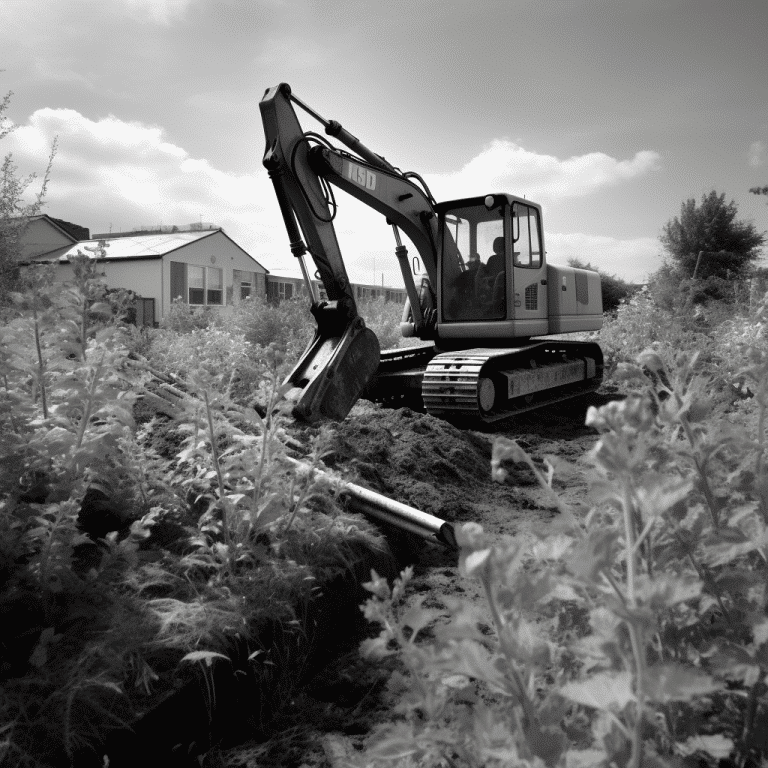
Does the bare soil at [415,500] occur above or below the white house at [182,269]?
below

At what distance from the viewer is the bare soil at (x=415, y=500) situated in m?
2.37

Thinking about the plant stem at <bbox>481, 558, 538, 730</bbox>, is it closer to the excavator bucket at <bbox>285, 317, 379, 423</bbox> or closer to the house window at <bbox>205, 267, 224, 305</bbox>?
the excavator bucket at <bbox>285, 317, 379, 423</bbox>

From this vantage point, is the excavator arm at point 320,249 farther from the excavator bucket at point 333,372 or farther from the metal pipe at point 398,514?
the metal pipe at point 398,514

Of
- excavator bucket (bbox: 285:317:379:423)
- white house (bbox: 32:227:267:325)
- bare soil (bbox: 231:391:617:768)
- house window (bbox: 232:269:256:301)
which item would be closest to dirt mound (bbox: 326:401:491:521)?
bare soil (bbox: 231:391:617:768)

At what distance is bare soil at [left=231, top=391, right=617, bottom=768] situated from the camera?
2.37 meters

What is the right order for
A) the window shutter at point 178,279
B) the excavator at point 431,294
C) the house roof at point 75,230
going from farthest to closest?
1. the house roof at point 75,230
2. the window shutter at point 178,279
3. the excavator at point 431,294

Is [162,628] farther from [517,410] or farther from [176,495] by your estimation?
[517,410]

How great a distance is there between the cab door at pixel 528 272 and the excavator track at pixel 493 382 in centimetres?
37

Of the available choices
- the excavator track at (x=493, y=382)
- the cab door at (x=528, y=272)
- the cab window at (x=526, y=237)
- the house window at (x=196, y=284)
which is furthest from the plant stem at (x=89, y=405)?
the house window at (x=196, y=284)

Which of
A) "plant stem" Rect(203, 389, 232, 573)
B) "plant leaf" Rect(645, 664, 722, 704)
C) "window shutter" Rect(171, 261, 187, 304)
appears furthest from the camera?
"window shutter" Rect(171, 261, 187, 304)

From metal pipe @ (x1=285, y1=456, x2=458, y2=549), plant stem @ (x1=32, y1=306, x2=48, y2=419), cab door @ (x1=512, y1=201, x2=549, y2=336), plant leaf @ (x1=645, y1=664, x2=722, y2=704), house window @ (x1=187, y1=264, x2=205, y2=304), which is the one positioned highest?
house window @ (x1=187, y1=264, x2=205, y2=304)

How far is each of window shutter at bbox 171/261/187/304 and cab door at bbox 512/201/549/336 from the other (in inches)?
751

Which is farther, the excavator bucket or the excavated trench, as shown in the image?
the excavator bucket

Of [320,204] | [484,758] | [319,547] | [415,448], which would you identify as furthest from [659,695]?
[320,204]
